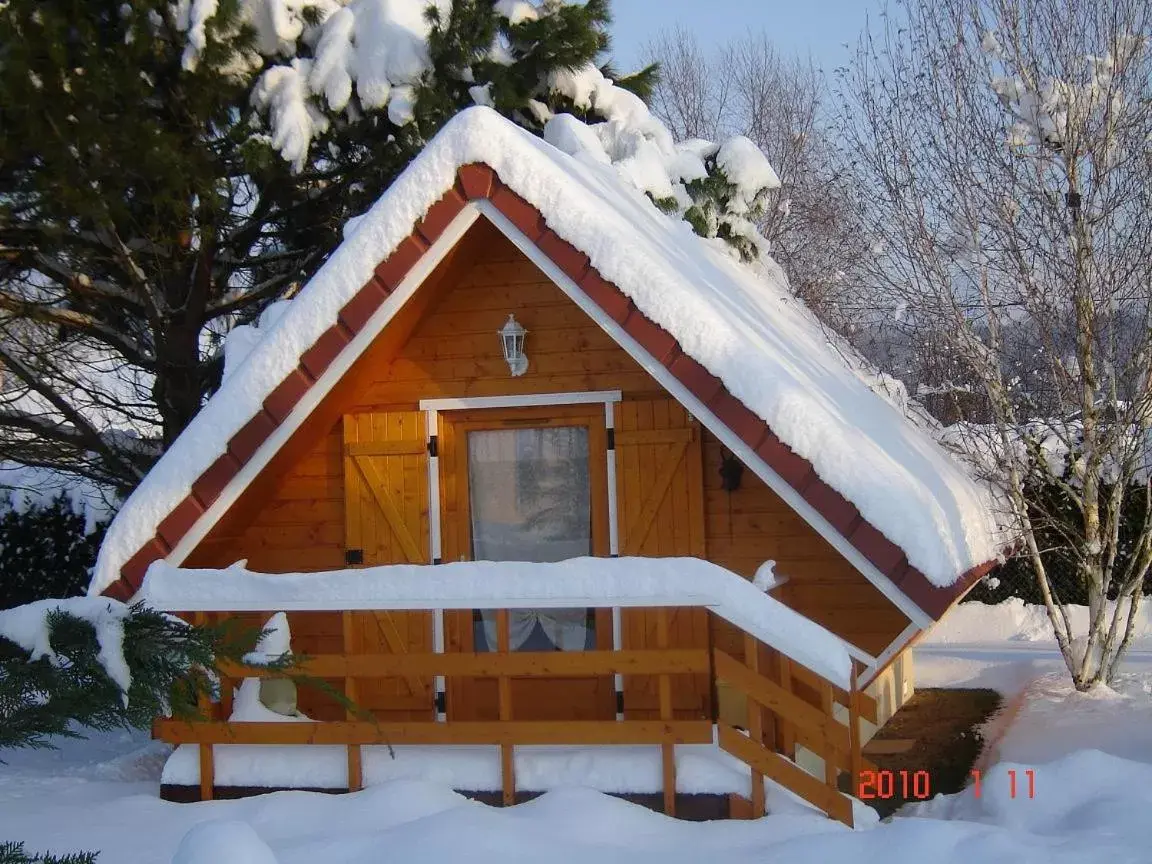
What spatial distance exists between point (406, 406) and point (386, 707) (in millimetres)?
1846

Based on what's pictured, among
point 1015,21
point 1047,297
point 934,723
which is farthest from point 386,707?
point 1015,21

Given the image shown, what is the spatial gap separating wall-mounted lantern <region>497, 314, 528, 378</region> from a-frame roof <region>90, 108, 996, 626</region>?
30.9 inches

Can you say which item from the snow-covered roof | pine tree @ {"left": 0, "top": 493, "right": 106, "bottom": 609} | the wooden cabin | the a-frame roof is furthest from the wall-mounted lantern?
pine tree @ {"left": 0, "top": 493, "right": 106, "bottom": 609}

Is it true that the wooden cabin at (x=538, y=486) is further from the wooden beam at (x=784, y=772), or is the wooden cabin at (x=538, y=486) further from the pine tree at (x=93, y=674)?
the pine tree at (x=93, y=674)

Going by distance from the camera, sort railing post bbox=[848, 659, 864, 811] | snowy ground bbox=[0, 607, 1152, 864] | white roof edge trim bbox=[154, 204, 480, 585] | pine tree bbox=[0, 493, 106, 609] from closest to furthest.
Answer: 1. snowy ground bbox=[0, 607, 1152, 864]
2. railing post bbox=[848, 659, 864, 811]
3. white roof edge trim bbox=[154, 204, 480, 585]
4. pine tree bbox=[0, 493, 106, 609]

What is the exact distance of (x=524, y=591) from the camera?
5371mm

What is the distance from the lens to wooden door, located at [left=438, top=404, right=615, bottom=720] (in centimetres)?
701

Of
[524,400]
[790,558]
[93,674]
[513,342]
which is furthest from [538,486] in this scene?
[93,674]

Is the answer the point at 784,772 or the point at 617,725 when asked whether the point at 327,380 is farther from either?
the point at 784,772

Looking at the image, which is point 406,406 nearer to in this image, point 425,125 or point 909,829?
point 909,829

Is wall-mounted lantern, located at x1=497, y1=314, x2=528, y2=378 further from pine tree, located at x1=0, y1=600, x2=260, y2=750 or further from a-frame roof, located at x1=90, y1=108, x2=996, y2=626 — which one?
pine tree, located at x1=0, y1=600, x2=260, y2=750

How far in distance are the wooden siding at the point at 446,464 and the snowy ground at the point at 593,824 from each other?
4.30 feet

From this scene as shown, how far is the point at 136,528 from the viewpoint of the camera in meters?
6.20

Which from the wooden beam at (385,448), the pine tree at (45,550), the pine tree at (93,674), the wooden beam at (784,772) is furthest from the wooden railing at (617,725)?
the pine tree at (45,550)
